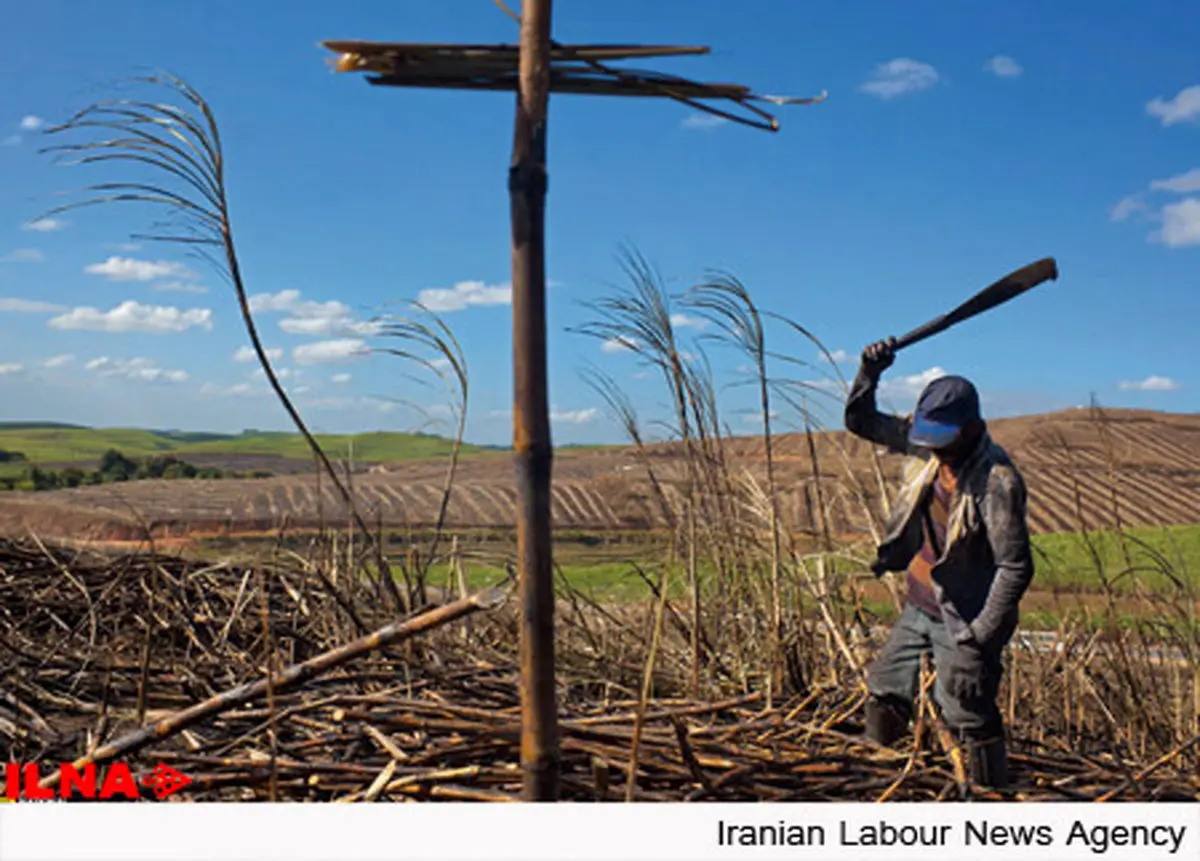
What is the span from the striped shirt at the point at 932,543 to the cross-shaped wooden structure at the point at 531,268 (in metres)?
1.40

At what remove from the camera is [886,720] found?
2.92 metres

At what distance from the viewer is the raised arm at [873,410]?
2832mm

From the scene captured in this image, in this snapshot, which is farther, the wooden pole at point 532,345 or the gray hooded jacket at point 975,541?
the gray hooded jacket at point 975,541

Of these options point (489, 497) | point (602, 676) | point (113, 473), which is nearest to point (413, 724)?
point (602, 676)

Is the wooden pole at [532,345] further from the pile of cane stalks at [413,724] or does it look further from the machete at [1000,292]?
the machete at [1000,292]

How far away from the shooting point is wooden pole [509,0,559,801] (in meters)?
1.56

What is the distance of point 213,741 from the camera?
2.61m

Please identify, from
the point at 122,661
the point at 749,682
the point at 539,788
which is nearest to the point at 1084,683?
the point at 749,682

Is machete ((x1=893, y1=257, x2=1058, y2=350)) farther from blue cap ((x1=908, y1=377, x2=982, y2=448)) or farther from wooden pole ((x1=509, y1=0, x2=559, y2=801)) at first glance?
wooden pole ((x1=509, y1=0, x2=559, y2=801))

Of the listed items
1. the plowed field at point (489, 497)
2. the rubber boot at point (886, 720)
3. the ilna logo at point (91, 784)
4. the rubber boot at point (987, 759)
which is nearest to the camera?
the ilna logo at point (91, 784)

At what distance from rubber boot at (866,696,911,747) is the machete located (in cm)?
102

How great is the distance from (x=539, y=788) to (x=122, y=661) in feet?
9.18

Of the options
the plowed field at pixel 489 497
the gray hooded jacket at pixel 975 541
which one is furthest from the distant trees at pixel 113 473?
the gray hooded jacket at pixel 975 541

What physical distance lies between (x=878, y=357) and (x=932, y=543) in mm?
514
